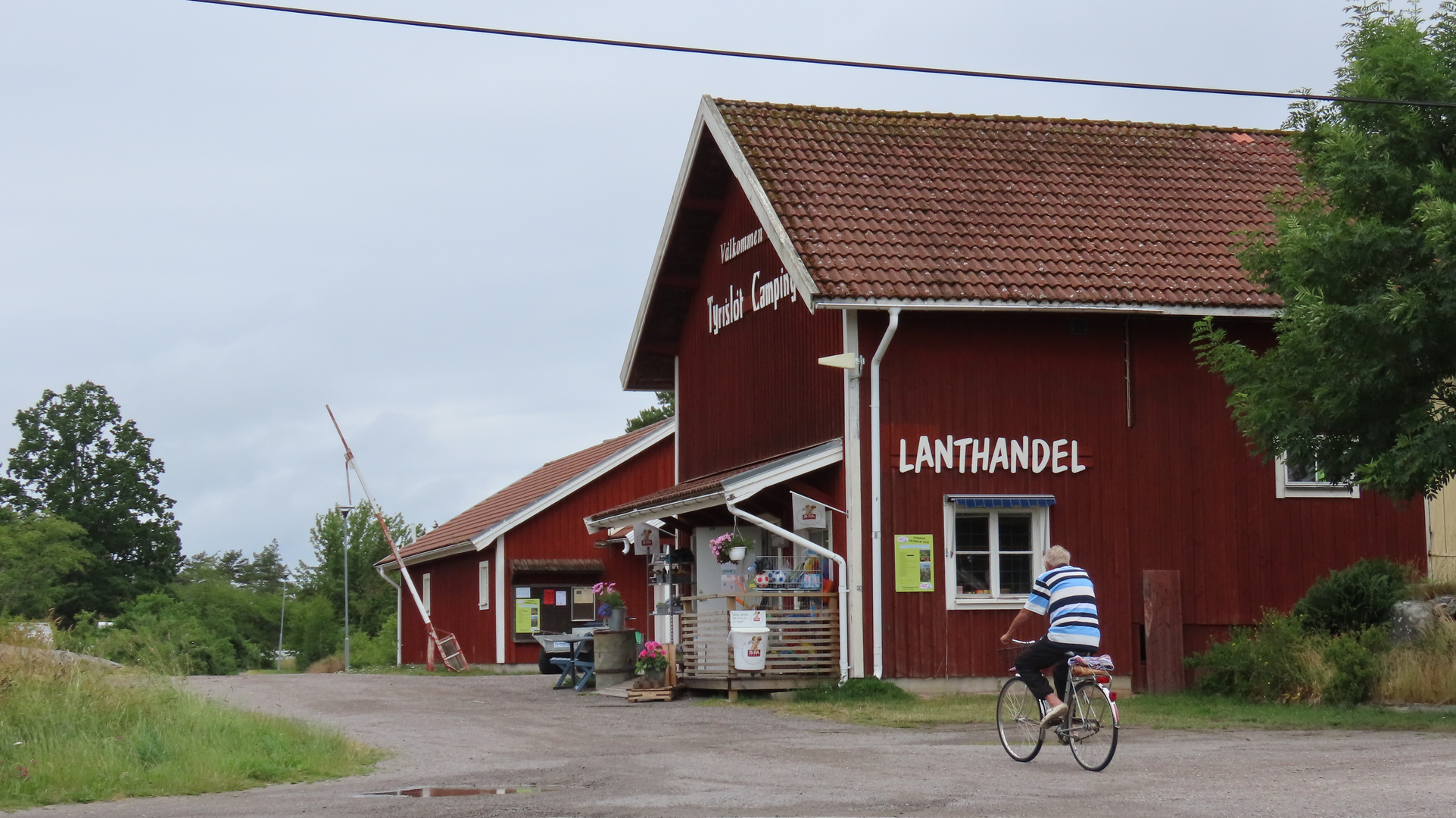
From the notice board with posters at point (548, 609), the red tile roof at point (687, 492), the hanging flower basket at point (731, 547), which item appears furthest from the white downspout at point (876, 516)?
the notice board with posters at point (548, 609)

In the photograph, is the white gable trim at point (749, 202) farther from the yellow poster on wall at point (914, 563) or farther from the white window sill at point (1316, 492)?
the white window sill at point (1316, 492)

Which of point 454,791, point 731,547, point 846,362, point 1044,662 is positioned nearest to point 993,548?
point 846,362

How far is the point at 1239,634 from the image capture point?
20578mm

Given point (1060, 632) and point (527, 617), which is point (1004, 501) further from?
point (527, 617)

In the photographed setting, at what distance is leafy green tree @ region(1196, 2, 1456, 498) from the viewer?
54.5 ft

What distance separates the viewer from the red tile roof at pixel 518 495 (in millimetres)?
39031

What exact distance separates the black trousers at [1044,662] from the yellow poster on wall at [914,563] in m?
7.98

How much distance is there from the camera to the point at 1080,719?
12.4 meters

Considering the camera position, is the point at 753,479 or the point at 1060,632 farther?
the point at 753,479

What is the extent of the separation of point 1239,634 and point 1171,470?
2.46 m

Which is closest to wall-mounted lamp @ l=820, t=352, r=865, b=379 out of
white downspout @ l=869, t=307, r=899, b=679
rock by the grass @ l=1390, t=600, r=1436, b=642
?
white downspout @ l=869, t=307, r=899, b=679

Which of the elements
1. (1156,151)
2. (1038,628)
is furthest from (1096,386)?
(1156,151)

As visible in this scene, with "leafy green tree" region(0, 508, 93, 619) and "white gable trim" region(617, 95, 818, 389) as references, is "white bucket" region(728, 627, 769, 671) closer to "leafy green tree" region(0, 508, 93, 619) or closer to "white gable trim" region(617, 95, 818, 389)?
"white gable trim" region(617, 95, 818, 389)

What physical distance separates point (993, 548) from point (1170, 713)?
3.92 m
